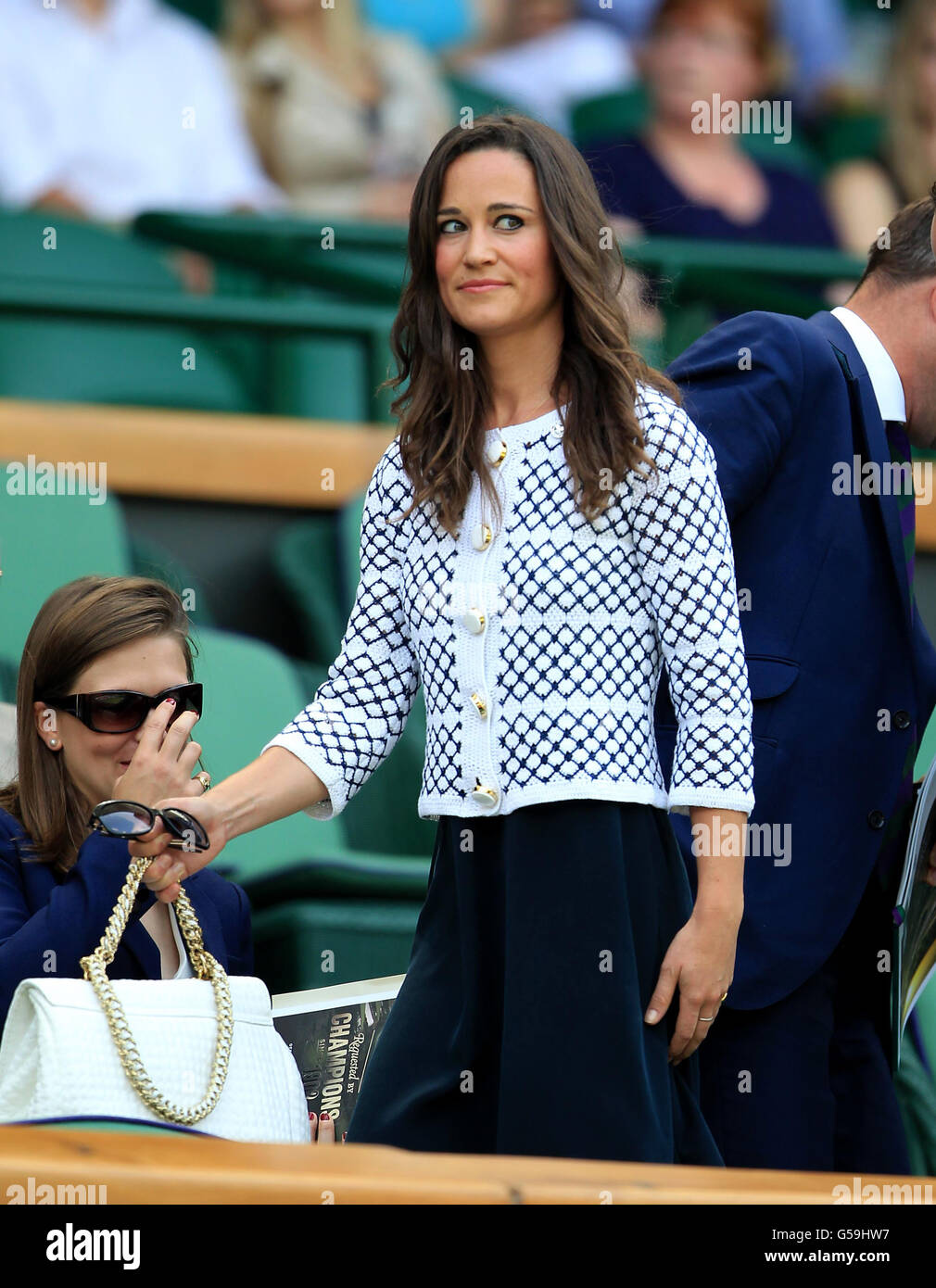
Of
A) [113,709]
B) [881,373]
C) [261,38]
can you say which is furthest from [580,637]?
[261,38]

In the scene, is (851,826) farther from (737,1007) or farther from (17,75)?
(17,75)

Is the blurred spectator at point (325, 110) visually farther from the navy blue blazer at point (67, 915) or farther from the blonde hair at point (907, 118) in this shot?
the navy blue blazer at point (67, 915)

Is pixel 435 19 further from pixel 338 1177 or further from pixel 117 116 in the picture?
pixel 338 1177

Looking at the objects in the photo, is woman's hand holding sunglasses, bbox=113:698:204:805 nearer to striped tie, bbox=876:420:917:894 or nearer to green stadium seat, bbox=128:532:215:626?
striped tie, bbox=876:420:917:894

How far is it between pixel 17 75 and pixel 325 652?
5.61 ft

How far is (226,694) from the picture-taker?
306cm

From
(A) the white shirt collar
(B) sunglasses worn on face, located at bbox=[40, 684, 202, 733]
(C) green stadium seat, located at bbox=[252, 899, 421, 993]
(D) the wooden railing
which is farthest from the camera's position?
(C) green stadium seat, located at bbox=[252, 899, 421, 993]

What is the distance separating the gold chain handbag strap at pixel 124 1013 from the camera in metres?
1.53

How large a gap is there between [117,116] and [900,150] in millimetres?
2078

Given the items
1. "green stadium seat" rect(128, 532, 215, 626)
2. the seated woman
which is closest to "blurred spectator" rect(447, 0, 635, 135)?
"green stadium seat" rect(128, 532, 215, 626)

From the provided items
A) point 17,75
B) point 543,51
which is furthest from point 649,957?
point 543,51

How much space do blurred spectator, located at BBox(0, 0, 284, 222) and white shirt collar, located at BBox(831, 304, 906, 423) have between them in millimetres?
2447

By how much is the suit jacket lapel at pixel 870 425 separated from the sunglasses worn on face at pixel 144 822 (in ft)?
2.54

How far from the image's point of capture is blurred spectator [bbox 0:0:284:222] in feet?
14.0
